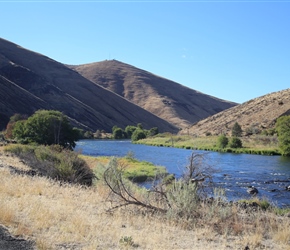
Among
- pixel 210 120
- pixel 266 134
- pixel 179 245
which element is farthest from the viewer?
pixel 210 120

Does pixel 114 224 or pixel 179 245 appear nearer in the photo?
pixel 179 245

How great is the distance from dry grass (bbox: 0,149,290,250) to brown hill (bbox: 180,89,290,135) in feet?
251

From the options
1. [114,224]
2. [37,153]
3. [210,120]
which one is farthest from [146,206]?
[210,120]

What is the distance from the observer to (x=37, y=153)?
29484mm

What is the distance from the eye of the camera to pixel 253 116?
95.9 m

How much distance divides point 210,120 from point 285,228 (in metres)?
106

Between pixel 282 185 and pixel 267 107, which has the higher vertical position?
pixel 267 107

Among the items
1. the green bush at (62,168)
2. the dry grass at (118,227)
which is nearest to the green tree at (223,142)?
the green bush at (62,168)

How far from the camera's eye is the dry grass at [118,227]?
7.65 meters

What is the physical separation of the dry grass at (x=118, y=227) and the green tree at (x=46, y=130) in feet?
135

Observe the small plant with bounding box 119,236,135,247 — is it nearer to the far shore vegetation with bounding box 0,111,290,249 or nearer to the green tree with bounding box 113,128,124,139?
the far shore vegetation with bounding box 0,111,290,249

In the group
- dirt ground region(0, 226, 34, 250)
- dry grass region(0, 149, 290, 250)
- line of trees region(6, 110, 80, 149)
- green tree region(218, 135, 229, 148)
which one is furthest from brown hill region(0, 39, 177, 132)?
dirt ground region(0, 226, 34, 250)

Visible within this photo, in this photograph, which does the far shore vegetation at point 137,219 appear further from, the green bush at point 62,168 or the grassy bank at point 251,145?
the grassy bank at point 251,145

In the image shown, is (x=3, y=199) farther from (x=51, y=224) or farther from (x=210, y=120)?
(x=210, y=120)
